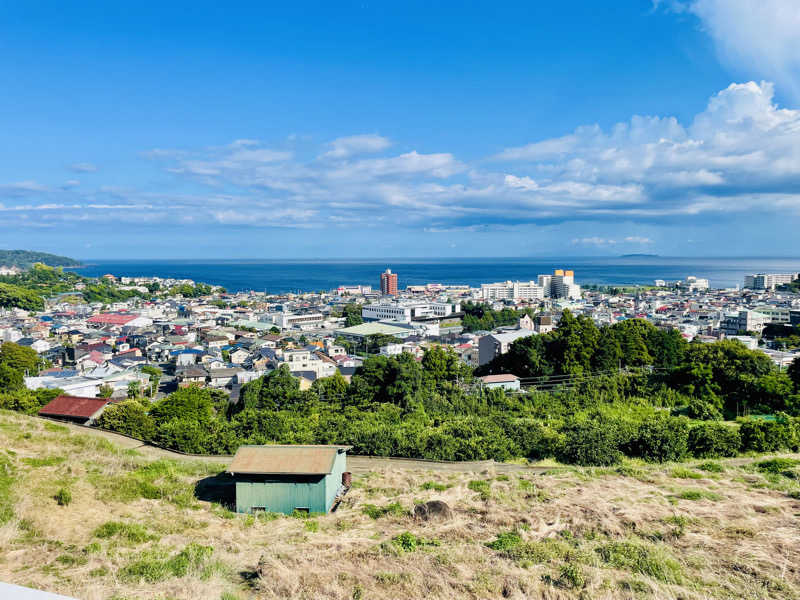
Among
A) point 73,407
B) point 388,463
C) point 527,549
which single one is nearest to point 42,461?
point 388,463

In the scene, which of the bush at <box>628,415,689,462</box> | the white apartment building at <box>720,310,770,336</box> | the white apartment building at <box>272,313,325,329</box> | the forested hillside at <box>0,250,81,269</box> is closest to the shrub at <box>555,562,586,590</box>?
the bush at <box>628,415,689,462</box>

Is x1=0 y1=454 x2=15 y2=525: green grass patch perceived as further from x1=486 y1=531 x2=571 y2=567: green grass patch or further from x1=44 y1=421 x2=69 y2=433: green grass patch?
x1=486 y1=531 x2=571 y2=567: green grass patch

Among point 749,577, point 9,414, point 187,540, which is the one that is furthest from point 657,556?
point 9,414

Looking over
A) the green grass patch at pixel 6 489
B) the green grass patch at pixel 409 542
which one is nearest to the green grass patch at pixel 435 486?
the green grass patch at pixel 409 542

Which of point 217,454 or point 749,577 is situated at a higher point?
point 749,577

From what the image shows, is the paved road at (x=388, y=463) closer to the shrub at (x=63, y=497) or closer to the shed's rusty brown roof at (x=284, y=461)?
the shed's rusty brown roof at (x=284, y=461)

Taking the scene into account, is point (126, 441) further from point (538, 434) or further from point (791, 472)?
point (791, 472)
